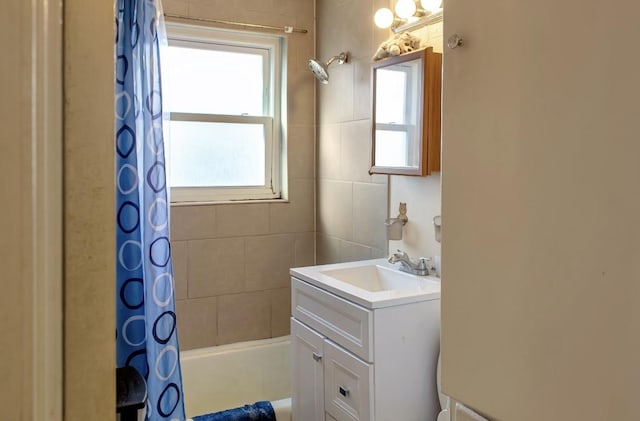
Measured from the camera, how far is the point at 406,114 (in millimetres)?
2162

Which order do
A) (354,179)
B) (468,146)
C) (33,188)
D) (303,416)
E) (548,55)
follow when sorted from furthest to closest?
(354,179), (303,416), (468,146), (548,55), (33,188)

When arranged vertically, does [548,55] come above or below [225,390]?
above

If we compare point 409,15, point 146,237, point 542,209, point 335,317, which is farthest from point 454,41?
point 409,15

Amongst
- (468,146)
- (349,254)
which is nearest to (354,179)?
(349,254)

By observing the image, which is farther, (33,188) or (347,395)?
(347,395)

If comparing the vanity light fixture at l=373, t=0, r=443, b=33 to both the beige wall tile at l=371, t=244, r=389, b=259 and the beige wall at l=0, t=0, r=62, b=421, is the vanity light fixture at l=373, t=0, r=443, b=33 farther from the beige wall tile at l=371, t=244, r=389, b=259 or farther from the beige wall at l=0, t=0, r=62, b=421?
the beige wall at l=0, t=0, r=62, b=421

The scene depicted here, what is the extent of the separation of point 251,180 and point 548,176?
2.46 metres

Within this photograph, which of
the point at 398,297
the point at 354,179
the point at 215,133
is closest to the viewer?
the point at 398,297

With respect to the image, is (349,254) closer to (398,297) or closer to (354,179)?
(354,179)

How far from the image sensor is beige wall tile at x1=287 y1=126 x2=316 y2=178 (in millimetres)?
3012

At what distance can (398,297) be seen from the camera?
1728 mm

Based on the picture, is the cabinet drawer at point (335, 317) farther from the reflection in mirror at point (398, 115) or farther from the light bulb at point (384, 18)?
the light bulb at point (384, 18)

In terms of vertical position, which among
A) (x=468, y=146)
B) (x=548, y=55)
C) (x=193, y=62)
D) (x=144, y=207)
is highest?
(x=193, y=62)

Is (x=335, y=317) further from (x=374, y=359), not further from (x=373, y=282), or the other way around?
(x=373, y=282)
